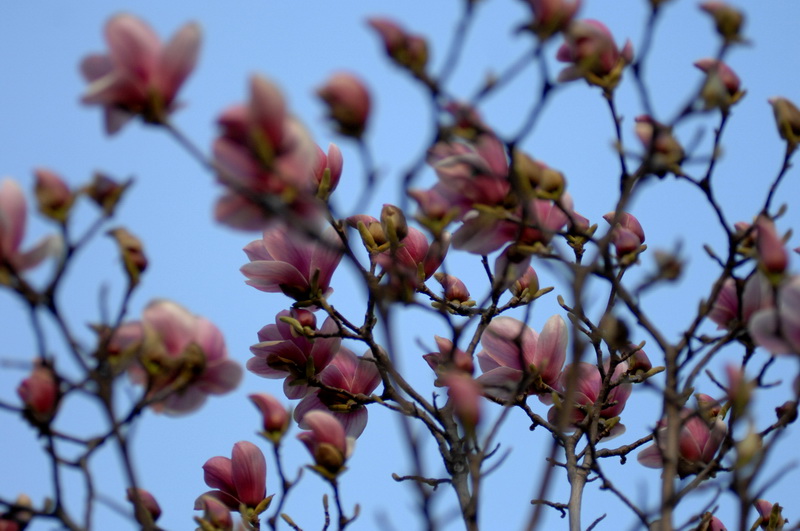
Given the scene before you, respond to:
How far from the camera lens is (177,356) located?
109 centimetres

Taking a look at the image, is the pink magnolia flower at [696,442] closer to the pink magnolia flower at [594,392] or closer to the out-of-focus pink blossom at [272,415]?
the pink magnolia flower at [594,392]

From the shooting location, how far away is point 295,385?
1.58 meters

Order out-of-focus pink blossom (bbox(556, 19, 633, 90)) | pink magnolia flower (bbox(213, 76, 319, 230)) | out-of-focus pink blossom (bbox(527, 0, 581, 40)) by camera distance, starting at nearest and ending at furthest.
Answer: pink magnolia flower (bbox(213, 76, 319, 230)), out-of-focus pink blossom (bbox(527, 0, 581, 40)), out-of-focus pink blossom (bbox(556, 19, 633, 90))

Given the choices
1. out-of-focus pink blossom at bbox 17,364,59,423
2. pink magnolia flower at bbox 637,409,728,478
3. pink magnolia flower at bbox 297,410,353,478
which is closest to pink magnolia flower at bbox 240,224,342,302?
pink magnolia flower at bbox 297,410,353,478

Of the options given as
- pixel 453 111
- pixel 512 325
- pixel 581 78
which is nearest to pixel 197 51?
pixel 453 111

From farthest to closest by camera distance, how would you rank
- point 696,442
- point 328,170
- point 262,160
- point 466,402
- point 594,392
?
point 594,392, point 328,170, point 696,442, point 466,402, point 262,160

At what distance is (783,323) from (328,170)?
0.82 m

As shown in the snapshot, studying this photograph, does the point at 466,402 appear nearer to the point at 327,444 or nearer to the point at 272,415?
the point at 327,444

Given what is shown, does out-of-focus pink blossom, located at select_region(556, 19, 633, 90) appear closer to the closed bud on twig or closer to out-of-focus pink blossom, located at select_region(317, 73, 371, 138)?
out-of-focus pink blossom, located at select_region(317, 73, 371, 138)

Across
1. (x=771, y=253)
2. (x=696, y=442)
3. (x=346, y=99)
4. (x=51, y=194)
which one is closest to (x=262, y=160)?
(x=346, y=99)

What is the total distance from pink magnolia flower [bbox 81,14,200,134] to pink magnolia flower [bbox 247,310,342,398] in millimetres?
641

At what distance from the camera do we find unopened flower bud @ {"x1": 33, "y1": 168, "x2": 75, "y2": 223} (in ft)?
3.22

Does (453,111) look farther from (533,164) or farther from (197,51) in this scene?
(197,51)

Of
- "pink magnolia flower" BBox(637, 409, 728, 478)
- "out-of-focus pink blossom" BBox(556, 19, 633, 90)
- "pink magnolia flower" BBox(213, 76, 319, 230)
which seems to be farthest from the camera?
"pink magnolia flower" BBox(637, 409, 728, 478)
